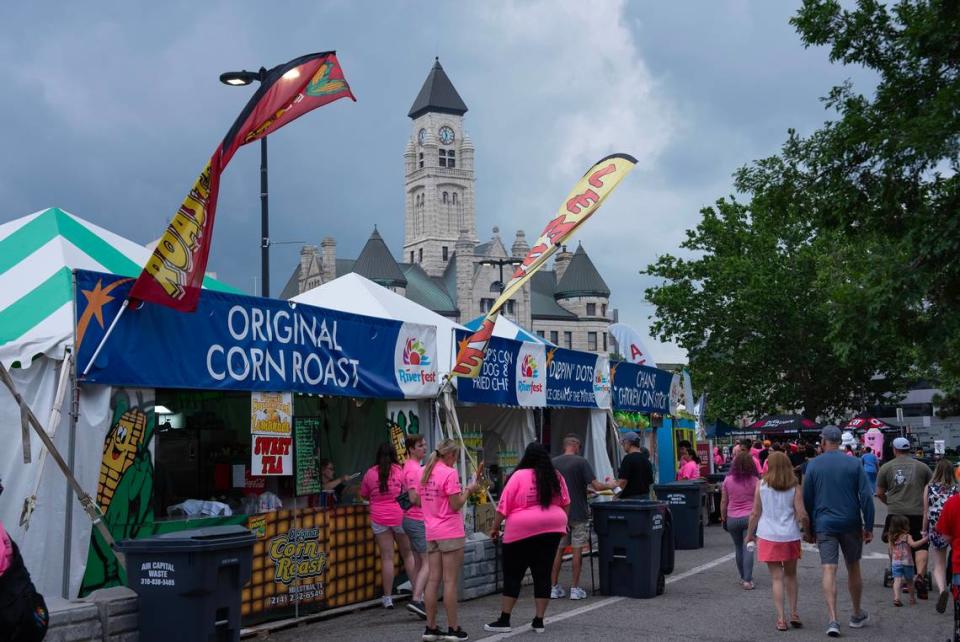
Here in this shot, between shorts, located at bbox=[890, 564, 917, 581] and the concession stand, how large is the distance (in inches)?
208

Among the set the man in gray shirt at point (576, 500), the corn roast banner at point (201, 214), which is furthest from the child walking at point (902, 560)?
the corn roast banner at point (201, 214)

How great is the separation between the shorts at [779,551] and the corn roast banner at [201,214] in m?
5.38

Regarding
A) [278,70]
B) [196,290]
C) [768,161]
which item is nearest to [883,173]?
[768,161]

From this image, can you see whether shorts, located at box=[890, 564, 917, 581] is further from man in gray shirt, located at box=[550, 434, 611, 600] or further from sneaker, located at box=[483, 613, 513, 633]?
sneaker, located at box=[483, 613, 513, 633]

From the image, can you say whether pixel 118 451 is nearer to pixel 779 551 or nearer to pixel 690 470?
pixel 779 551

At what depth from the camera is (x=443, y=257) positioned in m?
150

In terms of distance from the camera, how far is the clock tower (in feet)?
515

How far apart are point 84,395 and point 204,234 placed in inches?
64.7

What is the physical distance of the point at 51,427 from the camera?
824 centimetres

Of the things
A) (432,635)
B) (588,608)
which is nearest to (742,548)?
(588,608)

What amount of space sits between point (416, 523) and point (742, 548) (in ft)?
13.5

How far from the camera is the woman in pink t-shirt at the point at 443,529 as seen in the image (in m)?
9.16

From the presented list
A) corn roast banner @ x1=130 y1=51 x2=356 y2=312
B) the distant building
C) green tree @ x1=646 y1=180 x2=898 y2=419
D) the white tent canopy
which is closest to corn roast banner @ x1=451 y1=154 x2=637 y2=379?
the white tent canopy

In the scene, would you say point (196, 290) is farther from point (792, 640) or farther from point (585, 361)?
point (585, 361)
